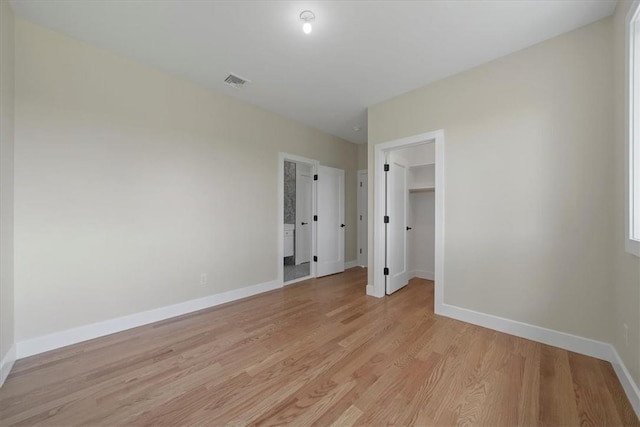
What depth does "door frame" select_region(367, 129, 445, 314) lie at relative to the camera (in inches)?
105

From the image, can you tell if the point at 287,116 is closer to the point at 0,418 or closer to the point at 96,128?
the point at 96,128

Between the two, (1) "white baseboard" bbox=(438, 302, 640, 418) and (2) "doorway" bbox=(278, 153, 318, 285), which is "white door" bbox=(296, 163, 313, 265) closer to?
(2) "doorway" bbox=(278, 153, 318, 285)

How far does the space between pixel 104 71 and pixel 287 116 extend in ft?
7.12

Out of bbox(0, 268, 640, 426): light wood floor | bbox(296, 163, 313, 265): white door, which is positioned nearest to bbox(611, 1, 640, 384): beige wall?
bbox(0, 268, 640, 426): light wood floor

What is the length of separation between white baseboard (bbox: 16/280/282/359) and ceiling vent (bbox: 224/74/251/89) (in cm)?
257

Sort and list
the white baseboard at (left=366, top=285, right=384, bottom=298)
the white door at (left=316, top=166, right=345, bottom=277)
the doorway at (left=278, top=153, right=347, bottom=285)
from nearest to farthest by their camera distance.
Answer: the white baseboard at (left=366, top=285, right=384, bottom=298) → the doorway at (left=278, top=153, right=347, bottom=285) → the white door at (left=316, top=166, right=345, bottom=277)

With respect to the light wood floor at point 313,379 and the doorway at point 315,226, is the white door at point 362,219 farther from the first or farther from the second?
the light wood floor at point 313,379

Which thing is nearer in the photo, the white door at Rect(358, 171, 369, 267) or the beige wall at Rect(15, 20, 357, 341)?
the beige wall at Rect(15, 20, 357, 341)

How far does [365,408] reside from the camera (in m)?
1.38

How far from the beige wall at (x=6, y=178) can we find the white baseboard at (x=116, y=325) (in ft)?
0.55

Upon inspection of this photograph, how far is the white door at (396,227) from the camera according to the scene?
331cm

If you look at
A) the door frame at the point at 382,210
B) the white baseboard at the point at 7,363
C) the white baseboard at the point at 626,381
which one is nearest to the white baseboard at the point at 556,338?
the white baseboard at the point at 626,381

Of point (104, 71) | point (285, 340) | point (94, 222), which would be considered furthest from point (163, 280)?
point (104, 71)

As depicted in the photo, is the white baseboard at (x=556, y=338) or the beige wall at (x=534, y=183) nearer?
the white baseboard at (x=556, y=338)
